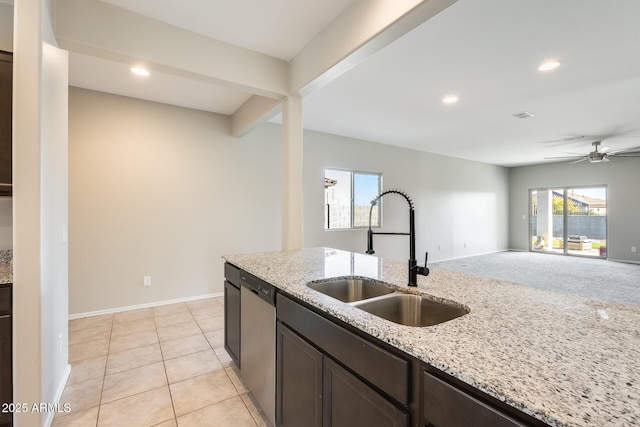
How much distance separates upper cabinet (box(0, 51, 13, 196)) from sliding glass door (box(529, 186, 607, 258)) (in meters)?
11.1

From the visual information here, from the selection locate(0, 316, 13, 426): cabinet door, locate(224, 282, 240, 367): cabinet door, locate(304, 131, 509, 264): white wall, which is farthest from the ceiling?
locate(0, 316, 13, 426): cabinet door

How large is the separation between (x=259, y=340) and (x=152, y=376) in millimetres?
1157

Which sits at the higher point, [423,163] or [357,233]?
[423,163]

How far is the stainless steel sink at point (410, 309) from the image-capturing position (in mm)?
1321

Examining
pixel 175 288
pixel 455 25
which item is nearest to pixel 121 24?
pixel 455 25

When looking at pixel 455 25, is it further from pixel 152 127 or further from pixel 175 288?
pixel 175 288

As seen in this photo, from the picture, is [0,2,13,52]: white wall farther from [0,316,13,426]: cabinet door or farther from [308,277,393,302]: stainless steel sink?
[308,277,393,302]: stainless steel sink

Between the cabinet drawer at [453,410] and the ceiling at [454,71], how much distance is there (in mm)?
2344

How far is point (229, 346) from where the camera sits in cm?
236

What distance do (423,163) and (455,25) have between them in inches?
191

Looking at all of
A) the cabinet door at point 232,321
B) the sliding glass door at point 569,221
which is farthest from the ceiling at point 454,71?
the sliding glass door at point 569,221

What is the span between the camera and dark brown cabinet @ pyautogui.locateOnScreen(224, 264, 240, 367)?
2.17m

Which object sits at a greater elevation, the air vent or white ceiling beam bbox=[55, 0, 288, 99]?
the air vent

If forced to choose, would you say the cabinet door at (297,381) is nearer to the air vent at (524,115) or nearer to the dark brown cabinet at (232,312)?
the dark brown cabinet at (232,312)
